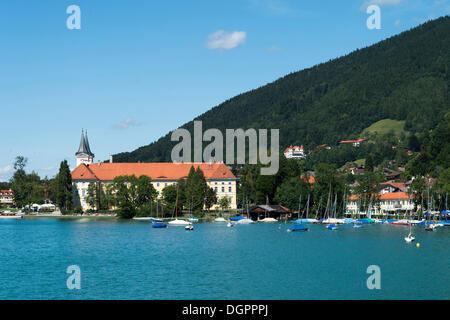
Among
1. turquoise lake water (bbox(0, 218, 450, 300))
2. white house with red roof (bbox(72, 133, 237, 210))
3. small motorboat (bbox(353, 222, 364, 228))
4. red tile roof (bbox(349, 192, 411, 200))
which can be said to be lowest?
turquoise lake water (bbox(0, 218, 450, 300))

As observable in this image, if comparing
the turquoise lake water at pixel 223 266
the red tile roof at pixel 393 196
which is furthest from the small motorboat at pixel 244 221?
the red tile roof at pixel 393 196

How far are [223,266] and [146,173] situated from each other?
113040 mm

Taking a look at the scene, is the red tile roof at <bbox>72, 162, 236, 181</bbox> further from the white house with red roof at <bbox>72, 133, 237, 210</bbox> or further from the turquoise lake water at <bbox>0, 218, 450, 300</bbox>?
the turquoise lake water at <bbox>0, 218, 450, 300</bbox>

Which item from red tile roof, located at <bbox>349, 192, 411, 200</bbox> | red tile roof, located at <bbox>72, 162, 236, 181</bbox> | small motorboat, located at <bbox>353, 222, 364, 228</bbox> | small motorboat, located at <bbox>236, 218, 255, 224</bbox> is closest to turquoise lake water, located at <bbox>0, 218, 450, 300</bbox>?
small motorboat, located at <bbox>353, 222, 364, 228</bbox>

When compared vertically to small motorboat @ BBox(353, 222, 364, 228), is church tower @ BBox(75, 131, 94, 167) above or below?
above

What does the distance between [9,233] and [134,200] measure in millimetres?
39193

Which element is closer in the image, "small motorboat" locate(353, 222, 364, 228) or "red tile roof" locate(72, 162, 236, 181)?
"small motorboat" locate(353, 222, 364, 228)

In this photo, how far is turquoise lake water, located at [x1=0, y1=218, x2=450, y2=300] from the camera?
38406 millimetres

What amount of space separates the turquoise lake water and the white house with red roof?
68776mm

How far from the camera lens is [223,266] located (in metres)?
49.4

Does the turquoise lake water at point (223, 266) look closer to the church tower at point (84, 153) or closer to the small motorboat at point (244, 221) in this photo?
the small motorboat at point (244, 221)

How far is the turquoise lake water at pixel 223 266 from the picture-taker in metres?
38.4

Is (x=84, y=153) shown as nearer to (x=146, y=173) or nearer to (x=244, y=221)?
(x=146, y=173)
